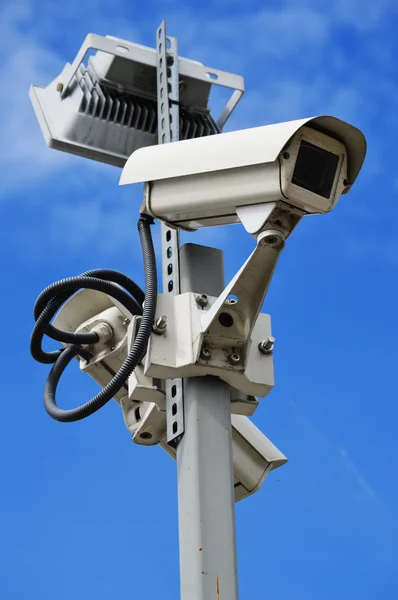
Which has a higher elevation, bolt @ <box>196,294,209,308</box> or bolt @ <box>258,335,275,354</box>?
bolt @ <box>196,294,209,308</box>

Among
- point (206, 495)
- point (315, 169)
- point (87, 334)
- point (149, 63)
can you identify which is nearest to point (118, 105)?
point (149, 63)

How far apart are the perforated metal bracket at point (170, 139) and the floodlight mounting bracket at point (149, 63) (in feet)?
0.16

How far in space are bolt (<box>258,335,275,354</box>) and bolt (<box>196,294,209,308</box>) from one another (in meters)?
0.20

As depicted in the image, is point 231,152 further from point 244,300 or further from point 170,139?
point 170,139

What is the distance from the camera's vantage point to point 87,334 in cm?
363

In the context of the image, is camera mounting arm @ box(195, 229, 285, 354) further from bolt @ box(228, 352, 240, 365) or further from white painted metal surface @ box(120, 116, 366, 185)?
white painted metal surface @ box(120, 116, 366, 185)

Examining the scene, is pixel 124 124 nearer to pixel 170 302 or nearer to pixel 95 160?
pixel 95 160

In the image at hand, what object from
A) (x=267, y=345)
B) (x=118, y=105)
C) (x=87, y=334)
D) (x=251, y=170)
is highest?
(x=118, y=105)

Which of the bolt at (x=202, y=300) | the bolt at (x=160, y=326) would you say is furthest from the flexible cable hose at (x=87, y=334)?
the bolt at (x=202, y=300)

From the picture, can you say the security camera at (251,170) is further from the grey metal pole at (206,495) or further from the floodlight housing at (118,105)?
the floodlight housing at (118,105)

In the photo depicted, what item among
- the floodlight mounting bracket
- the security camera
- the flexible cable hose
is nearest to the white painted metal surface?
the security camera

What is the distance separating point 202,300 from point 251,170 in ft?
1.36

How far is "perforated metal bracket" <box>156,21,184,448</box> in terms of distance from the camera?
303 centimetres

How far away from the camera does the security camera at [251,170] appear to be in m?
2.82
